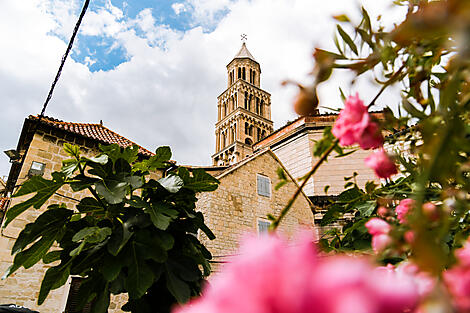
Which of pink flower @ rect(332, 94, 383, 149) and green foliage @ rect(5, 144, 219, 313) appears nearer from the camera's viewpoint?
pink flower @ rect(332, 94, 383, 149)

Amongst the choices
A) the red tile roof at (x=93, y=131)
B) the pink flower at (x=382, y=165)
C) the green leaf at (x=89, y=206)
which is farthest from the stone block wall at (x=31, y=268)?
the pink flower at (x=382, y=165)

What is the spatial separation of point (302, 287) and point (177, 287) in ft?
5.20

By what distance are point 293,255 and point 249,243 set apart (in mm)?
46

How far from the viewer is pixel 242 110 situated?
3488cm

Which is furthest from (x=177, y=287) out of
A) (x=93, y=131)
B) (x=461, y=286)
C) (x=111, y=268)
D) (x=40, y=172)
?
(x=93, y=131)

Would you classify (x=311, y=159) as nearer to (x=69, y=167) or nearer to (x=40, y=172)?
(x=40, y=172)

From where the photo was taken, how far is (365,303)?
212mm

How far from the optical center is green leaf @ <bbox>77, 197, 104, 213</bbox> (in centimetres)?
193

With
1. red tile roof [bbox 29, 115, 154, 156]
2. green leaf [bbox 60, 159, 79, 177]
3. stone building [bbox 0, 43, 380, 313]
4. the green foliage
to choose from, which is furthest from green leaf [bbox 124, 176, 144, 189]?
red tile roof [bbox 29, 115, 154, 156]

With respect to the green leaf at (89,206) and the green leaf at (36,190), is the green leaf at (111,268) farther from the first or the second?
the green leaf at (36,190)

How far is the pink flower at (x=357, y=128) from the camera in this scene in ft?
2.39

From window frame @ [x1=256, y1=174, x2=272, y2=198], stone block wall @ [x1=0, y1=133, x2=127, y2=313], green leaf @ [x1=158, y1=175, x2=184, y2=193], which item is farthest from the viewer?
window frame @ [x1=256, y1=174, x2=272, y2=198]

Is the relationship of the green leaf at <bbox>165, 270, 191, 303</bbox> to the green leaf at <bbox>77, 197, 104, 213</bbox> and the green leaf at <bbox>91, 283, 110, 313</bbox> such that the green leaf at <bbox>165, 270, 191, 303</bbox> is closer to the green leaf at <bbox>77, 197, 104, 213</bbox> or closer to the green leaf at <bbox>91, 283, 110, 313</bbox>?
the green leaf at <bbox>91, 283, 110, 313</bbox>

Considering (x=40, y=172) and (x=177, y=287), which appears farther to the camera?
(x=40, y=172)
